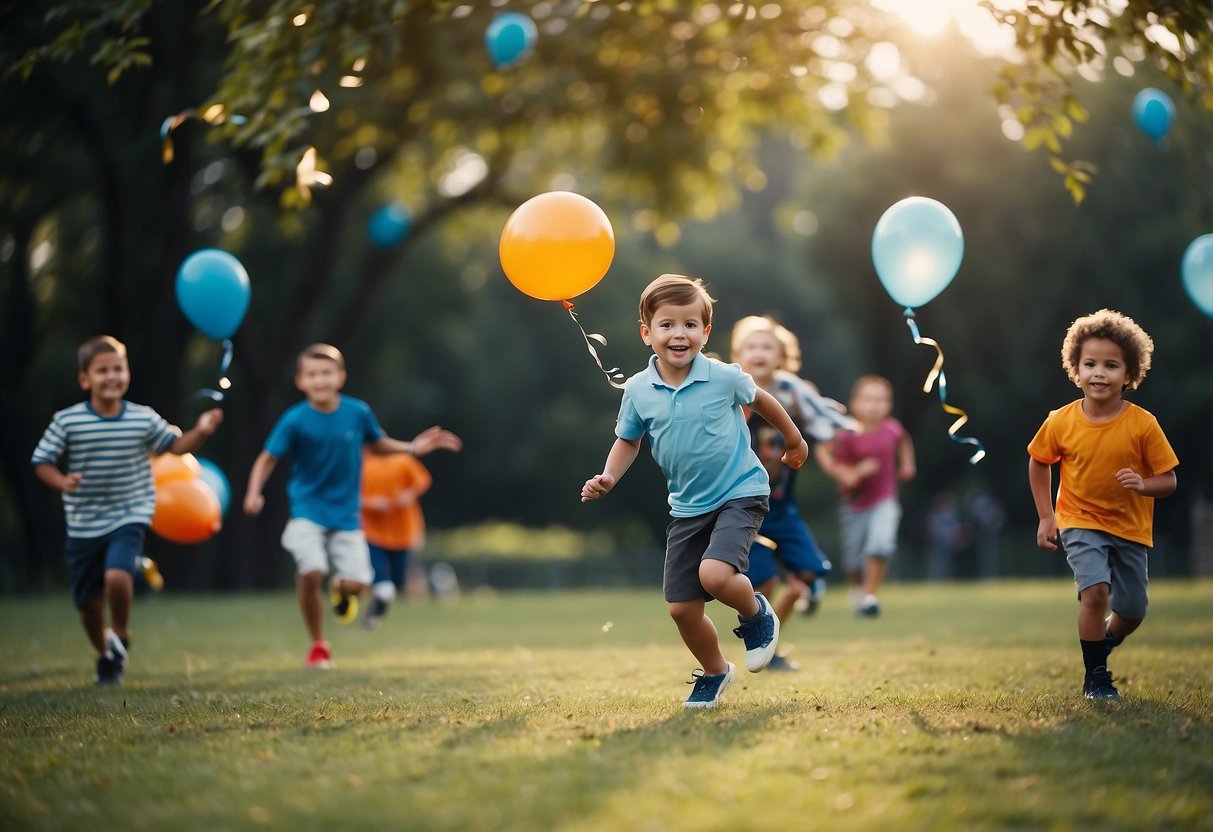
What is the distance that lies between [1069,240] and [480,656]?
24.3m

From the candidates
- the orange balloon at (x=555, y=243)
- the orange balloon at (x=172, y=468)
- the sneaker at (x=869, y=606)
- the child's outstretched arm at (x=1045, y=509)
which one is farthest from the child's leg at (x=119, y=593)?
the sneaker at (x=869, y=606)

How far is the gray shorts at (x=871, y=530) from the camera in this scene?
12445 mm

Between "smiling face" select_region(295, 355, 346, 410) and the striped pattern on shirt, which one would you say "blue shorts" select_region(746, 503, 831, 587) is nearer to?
"smiling face" select_region(295, 355, 346, 410)

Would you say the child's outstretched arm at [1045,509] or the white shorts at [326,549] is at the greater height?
the child's outstretched arm at [1045,509]

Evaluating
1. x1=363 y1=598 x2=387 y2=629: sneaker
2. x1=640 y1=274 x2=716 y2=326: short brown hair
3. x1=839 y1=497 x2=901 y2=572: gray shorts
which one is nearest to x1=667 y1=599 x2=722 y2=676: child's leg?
x1=640 y1=274 x2=716 y2=326: short brown hair

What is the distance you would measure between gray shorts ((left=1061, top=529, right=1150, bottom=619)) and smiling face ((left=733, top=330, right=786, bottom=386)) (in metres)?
2.58

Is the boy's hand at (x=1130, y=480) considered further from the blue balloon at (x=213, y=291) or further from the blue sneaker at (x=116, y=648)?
the blue balloon at (x=213, y=291)

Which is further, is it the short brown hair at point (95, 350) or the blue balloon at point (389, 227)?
the blue balloon at point (389, 227)

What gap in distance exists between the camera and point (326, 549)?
31.0 feet

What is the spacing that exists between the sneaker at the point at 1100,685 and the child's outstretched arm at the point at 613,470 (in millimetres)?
2550

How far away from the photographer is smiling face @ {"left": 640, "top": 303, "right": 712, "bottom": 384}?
620 centimetres

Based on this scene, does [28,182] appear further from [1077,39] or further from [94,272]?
[1077,39]

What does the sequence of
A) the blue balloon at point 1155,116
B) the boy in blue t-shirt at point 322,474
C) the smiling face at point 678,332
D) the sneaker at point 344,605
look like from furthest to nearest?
the blue balloon at point 1155,116 → the sneaker at point 344,605 → the boy in blue t-shirt at point 322,474 → the smiling face at point 678,332

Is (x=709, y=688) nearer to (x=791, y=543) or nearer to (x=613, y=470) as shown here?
(x=613, y=470)
